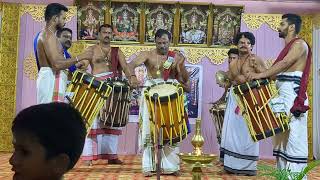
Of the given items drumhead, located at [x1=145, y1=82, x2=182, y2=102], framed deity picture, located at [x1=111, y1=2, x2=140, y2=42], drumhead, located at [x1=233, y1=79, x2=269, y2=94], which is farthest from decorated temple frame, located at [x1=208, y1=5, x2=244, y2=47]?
drumhead, located at [x1=233, y1=79, x2=269, y2=94]

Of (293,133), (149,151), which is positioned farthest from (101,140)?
(293,133)

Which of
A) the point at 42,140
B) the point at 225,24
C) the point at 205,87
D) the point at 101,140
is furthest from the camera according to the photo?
the point at 225,24

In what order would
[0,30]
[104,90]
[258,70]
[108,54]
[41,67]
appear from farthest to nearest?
1. [0,30]
2. [108,54]
3. [258,70]
4. [104,90]
5. [41,67]

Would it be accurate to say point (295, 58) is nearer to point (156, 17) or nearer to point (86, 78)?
point (86, 78)

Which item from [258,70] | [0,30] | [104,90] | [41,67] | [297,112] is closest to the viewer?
[297,112]

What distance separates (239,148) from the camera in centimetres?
601

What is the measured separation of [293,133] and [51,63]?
2.43m

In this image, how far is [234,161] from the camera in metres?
6.04

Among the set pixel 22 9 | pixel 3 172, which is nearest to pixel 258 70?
pixel 3 172

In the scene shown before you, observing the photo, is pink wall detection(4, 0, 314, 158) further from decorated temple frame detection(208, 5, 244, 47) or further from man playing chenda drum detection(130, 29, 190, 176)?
man playing chenda drum detection(130, 29, 190, 176)

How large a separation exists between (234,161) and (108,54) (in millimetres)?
2127

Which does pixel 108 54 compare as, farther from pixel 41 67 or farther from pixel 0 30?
pixel 0 30

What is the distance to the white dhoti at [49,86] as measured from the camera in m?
5.02

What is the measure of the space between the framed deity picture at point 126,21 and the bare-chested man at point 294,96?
474 centimetres
